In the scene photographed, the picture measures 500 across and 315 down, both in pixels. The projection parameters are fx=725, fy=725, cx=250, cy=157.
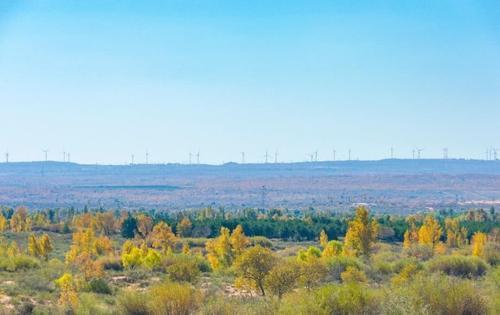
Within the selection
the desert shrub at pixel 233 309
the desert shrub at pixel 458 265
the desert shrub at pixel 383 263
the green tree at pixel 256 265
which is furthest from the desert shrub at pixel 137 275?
the desert shrub at pixel 233 309

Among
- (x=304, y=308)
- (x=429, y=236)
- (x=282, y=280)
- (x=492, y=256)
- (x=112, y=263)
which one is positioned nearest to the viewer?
(x=304, y=308)

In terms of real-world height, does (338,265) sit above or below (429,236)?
above

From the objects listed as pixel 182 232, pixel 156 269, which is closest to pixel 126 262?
pixel 156 269

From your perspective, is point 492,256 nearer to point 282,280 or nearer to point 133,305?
point 282,280

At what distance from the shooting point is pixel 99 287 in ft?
134

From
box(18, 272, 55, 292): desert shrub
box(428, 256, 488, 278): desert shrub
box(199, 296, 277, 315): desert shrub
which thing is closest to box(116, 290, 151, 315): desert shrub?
box(199, 296, 277, 315): desert shrub

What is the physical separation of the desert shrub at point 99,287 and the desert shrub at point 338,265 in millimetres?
16859

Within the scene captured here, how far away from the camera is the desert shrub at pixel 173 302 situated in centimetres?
2850

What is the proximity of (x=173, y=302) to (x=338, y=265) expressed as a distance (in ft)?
86.8

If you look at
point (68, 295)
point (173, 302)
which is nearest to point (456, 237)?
point (68, 295)

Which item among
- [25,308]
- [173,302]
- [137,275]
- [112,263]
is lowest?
[112,263]

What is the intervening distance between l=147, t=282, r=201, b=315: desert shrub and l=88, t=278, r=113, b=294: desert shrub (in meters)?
12.2

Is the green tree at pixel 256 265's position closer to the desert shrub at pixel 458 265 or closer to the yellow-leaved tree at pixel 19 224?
the desert shrub at pixel 458 265

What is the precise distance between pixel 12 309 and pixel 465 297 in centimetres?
1895
